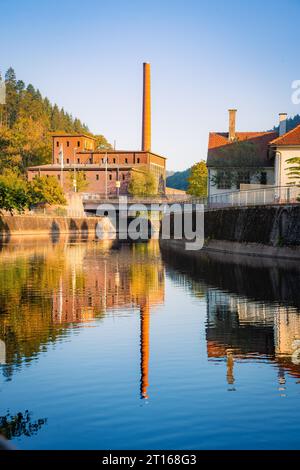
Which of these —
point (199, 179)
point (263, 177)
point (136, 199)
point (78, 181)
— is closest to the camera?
point (263, 177)

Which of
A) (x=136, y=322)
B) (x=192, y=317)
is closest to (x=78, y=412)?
(x=136, y=322)

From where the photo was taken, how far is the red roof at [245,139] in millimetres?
72500

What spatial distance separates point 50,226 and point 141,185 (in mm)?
39500

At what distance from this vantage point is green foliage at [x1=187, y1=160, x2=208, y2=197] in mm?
104375

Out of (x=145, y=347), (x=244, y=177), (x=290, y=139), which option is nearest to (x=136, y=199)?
(x=244, y=177)

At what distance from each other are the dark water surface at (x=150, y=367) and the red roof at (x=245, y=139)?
45.4 m

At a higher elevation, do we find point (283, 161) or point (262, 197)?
point (283, 161)

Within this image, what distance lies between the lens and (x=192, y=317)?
834 inches

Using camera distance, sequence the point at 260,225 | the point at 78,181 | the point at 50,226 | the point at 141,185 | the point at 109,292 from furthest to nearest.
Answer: the point at 78,181 → the point at 141,185 → the point at 50,226 → the point at 260,225 → the point at 109,292

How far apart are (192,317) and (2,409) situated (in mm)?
10884

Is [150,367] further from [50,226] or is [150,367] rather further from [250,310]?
[50,226]

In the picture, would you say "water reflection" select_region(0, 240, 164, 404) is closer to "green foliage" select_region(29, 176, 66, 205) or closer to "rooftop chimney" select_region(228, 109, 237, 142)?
"rooftop chimney" select_region(228, 109, 237, 142)

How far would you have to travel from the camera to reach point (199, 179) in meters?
105
